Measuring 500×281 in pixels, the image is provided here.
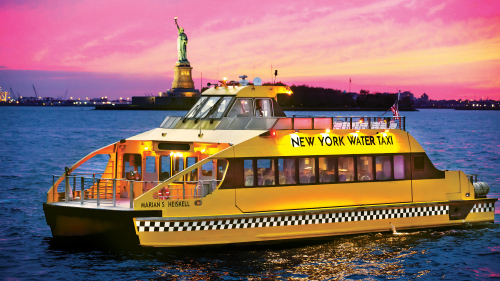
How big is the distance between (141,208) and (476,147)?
49599 mm

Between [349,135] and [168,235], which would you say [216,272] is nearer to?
[168,235]

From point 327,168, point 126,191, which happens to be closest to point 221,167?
point 327,168

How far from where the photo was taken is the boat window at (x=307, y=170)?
14.2 meters

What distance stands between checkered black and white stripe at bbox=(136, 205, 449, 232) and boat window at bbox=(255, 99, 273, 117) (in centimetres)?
329

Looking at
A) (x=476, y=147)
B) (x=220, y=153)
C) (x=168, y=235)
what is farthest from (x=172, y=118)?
(x=476, y=147)

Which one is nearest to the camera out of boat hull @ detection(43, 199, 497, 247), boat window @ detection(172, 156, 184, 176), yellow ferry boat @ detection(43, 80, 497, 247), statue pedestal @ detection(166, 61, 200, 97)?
boat hull @ detection(43, 199, 497, 247)

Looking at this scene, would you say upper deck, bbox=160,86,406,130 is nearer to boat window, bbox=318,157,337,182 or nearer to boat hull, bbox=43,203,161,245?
boat window, bbox=318,157,337,182

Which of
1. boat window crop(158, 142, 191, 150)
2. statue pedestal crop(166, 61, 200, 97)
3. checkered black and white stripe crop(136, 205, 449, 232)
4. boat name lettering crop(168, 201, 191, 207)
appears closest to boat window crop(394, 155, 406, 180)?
checkered black and white stripe crop(136, 205, 449, 232)

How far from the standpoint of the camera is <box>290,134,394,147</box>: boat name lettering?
14.2 metres

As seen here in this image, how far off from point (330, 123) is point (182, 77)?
131739 mm

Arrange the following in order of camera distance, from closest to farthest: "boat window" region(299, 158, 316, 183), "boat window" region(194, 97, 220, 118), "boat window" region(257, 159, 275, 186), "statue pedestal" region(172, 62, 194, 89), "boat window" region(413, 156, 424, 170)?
1. "boat window" region(257, 159, 275, 186)
2. "boat window" region(299, 158, 316, 183)
3. "boat window" region(194, 97, 220, 118)
4. "boat window" region(413, 156, 424, 170)
5. "statue pedestal" region(172, 62, 194, 89)

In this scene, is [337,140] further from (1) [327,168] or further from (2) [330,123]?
(1) [327,168]

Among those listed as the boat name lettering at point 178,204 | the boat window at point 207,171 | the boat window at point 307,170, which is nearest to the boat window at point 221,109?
the boat window at point 207,171

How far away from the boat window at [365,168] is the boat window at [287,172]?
6.44 feet
